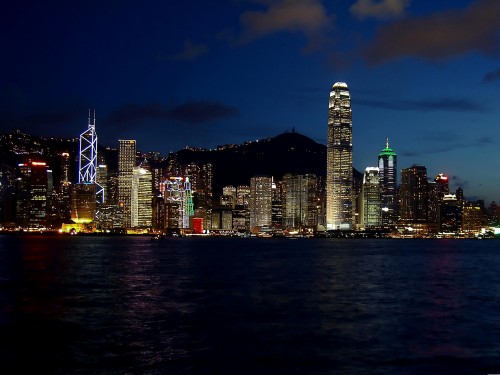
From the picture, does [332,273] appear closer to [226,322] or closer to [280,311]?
[280,311]

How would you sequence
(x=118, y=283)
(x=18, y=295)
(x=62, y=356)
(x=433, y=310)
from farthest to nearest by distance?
(x=118, y=283)
(x=18, y=295)
(x=433, y=310)
(x=62, y=356)

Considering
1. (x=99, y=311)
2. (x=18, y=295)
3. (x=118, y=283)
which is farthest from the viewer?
(x=118, y=283)

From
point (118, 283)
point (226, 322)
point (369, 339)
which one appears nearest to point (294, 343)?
point (369, 339)

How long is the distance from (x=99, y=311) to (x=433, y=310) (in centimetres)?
2076

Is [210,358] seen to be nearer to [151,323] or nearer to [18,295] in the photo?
[151,323]

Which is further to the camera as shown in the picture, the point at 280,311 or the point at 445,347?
the point at 280,311

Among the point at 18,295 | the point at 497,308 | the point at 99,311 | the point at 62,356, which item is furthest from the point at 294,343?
the point at 18,295

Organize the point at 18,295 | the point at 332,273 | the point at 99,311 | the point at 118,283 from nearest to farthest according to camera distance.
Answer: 1. the point at 99,311
2. the point at 18,295
3. the point at 118,283
4. the point at 332,273

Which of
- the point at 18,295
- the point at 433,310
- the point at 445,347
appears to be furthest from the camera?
the point at 18,295

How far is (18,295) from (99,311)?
1038 cm

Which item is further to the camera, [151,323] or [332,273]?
[332,273]

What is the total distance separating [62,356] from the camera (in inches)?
1046

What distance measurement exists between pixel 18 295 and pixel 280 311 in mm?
18981

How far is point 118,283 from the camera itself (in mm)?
56500
